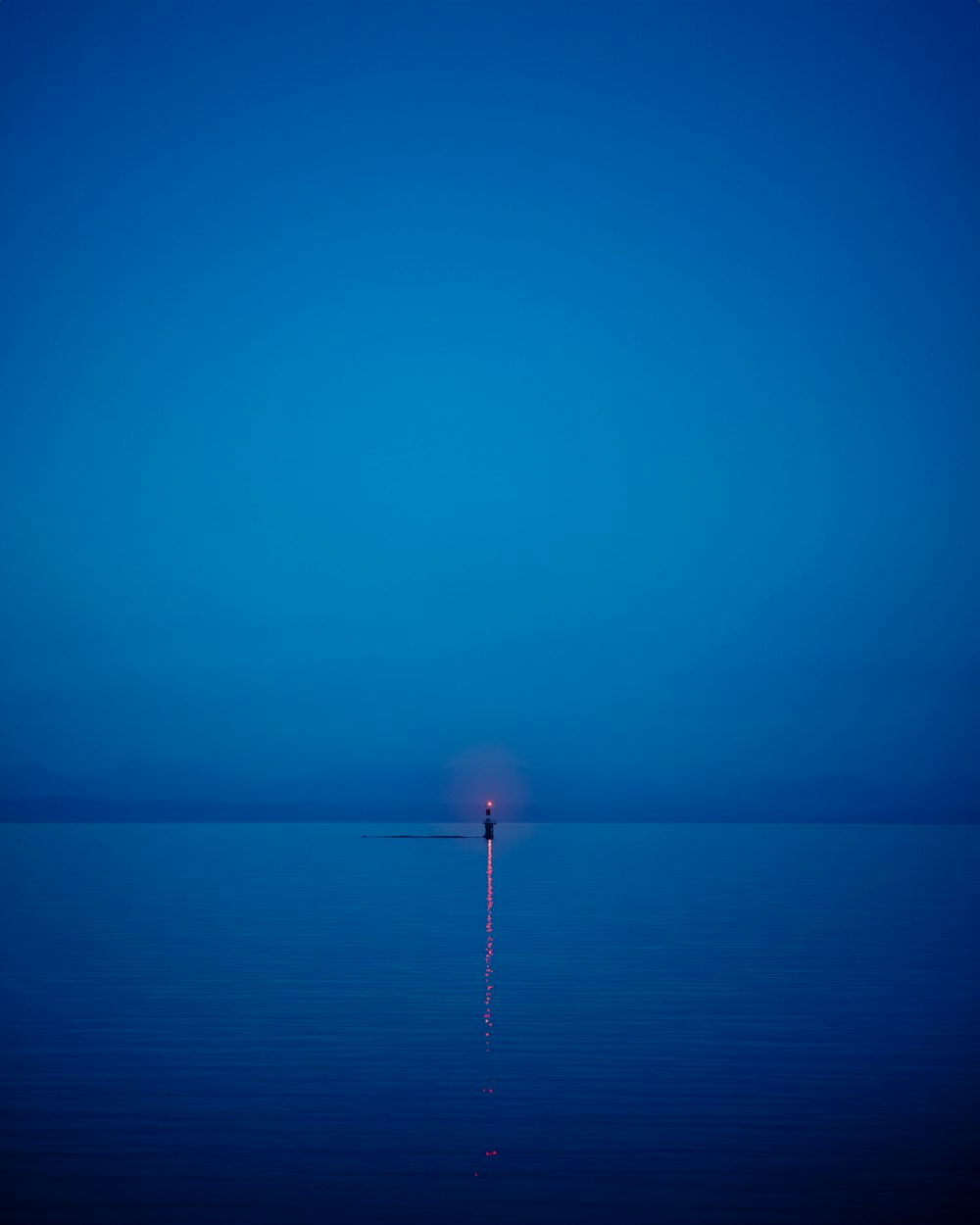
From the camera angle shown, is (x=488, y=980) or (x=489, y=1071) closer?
(x=489, y=1071)

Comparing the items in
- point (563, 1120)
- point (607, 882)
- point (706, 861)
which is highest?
point (706, 861)

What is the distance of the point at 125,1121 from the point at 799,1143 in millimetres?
11969

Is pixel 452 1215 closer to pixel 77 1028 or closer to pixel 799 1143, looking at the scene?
pixel 799 1143

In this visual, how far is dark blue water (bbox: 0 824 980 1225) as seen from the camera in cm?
2306

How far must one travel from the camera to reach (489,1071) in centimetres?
3262

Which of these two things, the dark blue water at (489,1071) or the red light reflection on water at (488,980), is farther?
the red light reflection on water at (488,980)

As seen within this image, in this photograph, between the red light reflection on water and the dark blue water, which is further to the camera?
the red light reflection on water

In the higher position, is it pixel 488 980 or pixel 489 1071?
pixel 488 980

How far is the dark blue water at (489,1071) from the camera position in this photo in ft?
75.7

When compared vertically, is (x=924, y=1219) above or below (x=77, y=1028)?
below

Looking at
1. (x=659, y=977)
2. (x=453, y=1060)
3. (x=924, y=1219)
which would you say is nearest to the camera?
(x=924, y=1219)

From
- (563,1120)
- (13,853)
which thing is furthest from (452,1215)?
(13,853)

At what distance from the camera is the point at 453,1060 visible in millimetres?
33875

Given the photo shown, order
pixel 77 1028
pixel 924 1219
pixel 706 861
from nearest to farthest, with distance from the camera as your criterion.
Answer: pixel 924 1219 < pixel 77 1028 < pixel 706 861
